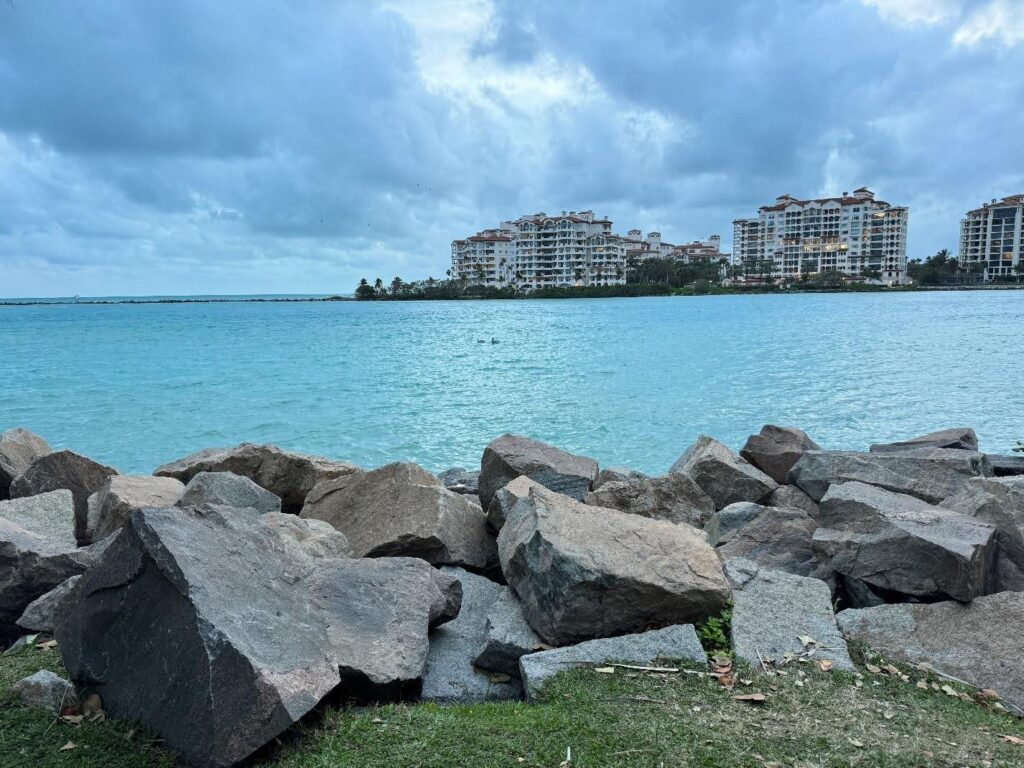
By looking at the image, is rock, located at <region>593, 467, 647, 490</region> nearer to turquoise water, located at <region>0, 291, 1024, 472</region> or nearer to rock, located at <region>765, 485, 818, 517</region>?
rock, located at <region>765, 485, 818, 517</region>

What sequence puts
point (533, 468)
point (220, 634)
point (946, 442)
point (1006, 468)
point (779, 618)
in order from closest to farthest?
1. point (220, 634)
2. point (779, 618)
3. point (533, 468)
4. point (1006, 468)
5. point (946, 442)

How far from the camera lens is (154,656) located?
4.70 metres

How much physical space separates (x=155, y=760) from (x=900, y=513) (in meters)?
6.80

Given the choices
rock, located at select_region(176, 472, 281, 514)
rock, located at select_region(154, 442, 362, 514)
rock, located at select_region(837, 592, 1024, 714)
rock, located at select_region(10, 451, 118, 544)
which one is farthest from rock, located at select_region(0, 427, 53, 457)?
rock, located at select_region(837, 592, 1024, 714)

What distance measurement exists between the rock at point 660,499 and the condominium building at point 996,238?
183231 millimetres

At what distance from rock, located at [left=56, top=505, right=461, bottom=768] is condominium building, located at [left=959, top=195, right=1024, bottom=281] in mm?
189210

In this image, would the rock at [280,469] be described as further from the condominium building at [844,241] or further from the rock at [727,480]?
the condominium building at [844,241]

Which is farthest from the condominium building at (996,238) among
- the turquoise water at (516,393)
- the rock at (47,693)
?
the rock at (47,693)

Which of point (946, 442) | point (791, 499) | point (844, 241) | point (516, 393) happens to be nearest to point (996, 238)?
point (844, 241)

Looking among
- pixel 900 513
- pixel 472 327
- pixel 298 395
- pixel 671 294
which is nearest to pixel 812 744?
pixel 900 513

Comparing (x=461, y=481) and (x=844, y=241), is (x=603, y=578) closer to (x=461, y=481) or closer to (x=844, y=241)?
(x=461, y=481)

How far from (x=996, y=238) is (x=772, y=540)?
7610 inches

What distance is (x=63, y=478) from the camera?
423 inches

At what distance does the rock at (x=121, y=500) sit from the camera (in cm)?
844
